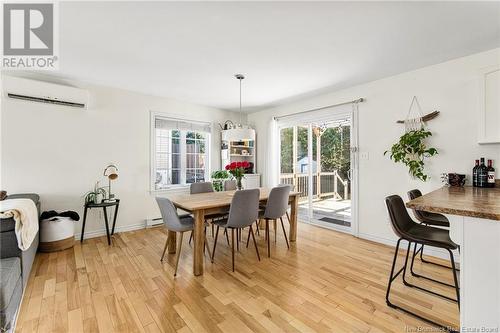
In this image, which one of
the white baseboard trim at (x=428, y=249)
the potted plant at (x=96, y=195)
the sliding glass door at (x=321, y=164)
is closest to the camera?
the white baseboard trim at (x=428, y=249)

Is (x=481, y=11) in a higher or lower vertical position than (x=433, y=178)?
higher

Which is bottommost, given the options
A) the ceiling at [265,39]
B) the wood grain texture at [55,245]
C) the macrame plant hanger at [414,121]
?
the wood grain texture at [55,245]

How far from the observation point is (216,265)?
2602 mm

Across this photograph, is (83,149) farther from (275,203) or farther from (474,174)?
(474,174)

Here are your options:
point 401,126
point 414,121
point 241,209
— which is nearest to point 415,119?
point 414,121

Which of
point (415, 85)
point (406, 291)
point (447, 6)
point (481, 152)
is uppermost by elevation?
point (447, 6)

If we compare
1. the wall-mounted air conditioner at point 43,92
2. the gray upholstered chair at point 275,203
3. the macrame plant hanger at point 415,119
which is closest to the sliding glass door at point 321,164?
the macrame plant hanger at point 415,119

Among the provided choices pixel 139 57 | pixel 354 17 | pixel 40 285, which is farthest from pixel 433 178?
pixel 40 285

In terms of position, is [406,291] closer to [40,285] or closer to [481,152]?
[481,152]

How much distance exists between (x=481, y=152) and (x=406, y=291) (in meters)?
1.78

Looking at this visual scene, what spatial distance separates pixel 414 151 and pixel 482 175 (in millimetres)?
673

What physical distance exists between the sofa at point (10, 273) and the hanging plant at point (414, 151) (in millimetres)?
3880

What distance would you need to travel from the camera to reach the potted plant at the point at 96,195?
335cm

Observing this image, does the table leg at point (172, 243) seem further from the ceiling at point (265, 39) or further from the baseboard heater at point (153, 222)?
the ceiling at point (265, 39)
